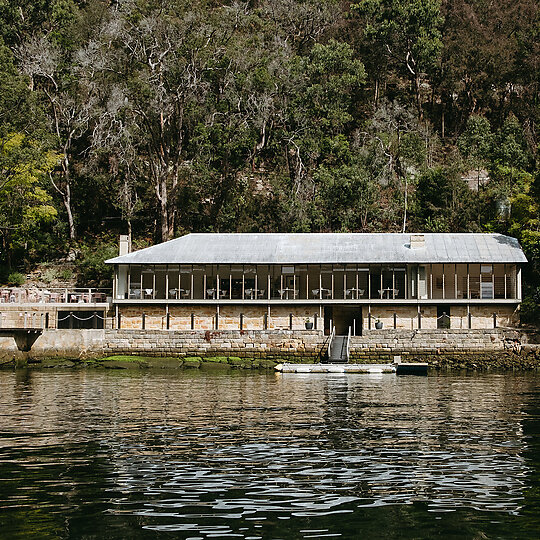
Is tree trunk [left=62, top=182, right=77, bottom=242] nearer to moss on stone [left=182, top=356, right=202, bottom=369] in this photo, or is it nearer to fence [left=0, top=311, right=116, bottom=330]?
fence [left=0, top=311, right=116, bottom=330]

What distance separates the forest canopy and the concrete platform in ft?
38.4

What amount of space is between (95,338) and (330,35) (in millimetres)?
42487

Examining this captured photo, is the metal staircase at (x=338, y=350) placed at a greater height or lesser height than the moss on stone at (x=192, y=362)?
greater

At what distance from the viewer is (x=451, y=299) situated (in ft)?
165

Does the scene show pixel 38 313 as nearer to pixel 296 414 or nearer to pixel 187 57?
pixel 187 57

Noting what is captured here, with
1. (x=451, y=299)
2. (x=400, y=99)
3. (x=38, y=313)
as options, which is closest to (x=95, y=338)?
(x=38, y=313)

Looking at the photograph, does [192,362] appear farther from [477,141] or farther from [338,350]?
[477,141]

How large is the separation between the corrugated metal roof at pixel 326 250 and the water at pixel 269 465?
1979 centimetres

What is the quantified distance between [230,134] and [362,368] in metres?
24.8

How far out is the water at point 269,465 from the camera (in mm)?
13078

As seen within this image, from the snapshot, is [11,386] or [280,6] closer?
[11,386]

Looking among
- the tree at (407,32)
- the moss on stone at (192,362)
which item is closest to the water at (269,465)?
the moss on stone at (192,362)

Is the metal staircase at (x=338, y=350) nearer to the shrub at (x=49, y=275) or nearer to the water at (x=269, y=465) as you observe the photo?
the water at (x=269, y=465)

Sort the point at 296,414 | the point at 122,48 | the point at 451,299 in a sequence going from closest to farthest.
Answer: the point at 296,414 < the point at 451,299 < the point at 122,48
